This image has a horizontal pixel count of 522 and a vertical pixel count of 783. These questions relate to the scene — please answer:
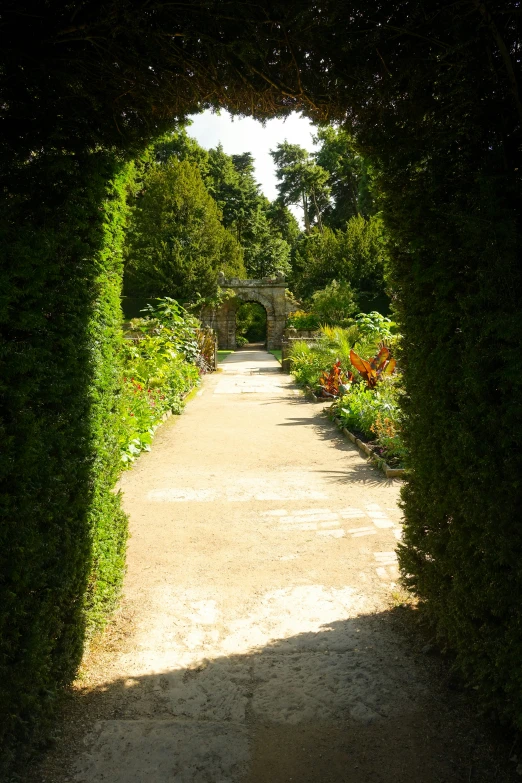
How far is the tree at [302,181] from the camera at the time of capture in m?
42.3

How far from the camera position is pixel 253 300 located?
1245 inches

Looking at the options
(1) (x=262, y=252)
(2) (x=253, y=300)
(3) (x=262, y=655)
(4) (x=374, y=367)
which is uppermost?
(1) (x=262, y=252)

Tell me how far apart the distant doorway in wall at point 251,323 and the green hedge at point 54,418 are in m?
37.3

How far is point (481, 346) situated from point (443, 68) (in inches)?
52.2

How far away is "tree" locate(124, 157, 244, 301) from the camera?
26719 millimetres

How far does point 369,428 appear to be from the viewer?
8586 mm

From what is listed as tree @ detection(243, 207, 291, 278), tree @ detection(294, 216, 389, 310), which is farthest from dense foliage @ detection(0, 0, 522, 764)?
tree @ detection(243, 207, 291, 278)

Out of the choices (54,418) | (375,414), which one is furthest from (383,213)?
(375,414)

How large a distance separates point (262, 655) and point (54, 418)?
1.84 m

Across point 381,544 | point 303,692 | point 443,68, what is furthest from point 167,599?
point 443,68

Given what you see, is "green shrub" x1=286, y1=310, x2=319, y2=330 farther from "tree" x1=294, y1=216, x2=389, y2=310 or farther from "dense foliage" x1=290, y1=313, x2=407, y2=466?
"dense foliage" x1=290, y1=313, x2=407, y2=466

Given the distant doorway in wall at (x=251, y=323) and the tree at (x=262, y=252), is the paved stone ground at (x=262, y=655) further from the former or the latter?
the tree at (x=262, y=252)

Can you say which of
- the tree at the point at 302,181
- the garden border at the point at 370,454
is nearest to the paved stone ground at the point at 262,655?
the garden border at the point at 370,454

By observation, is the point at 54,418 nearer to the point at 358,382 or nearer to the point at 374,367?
the point at 374,367
